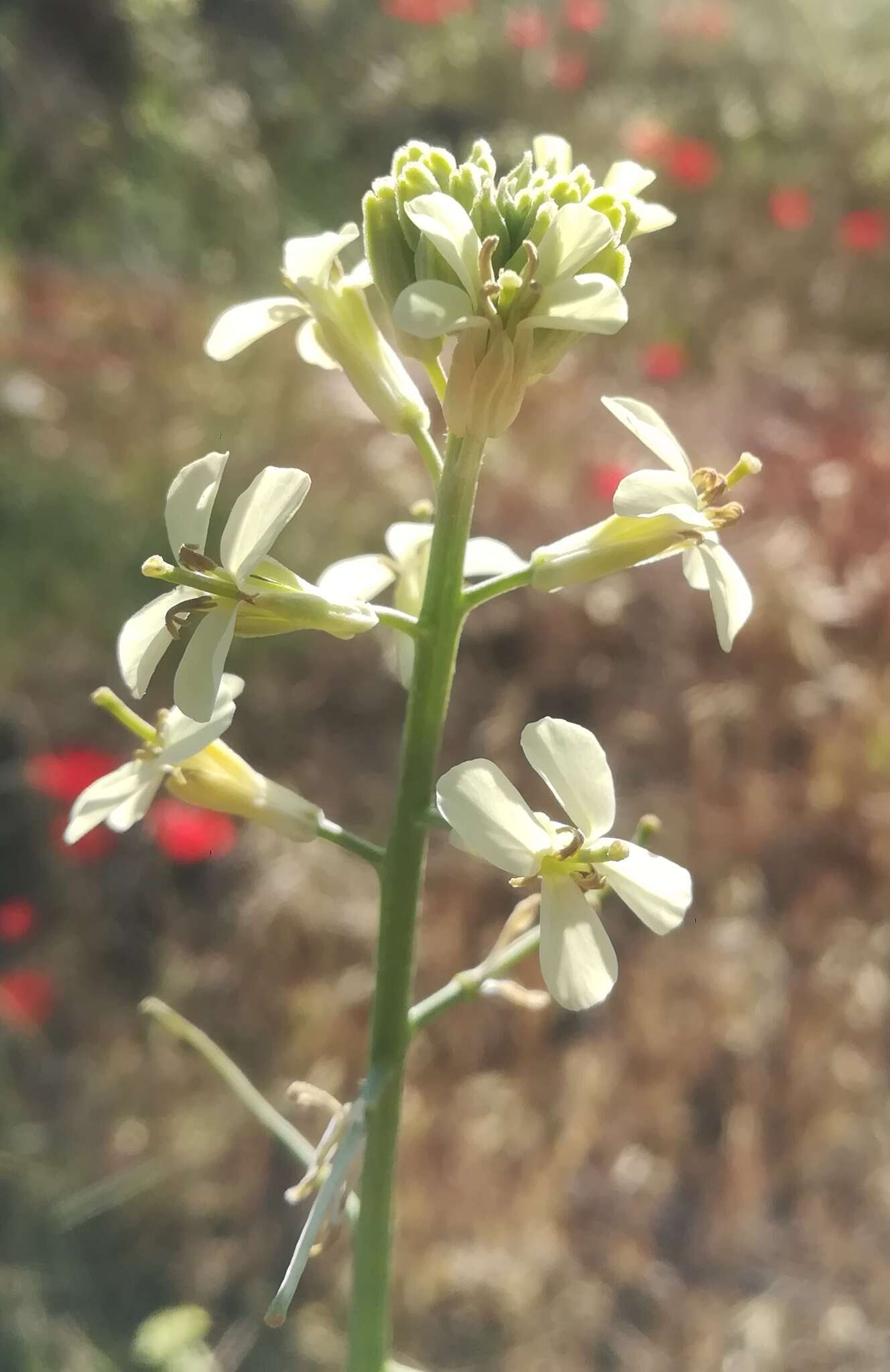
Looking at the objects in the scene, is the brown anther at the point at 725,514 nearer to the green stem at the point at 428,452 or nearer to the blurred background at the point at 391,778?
the green stem at the point at 428,452

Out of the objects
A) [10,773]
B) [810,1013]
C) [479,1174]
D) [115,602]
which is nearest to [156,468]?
[115,602]

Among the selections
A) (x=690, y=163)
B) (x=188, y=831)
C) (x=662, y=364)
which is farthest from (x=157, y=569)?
(x=690, y=163)

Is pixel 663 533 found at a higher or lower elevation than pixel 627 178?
lower

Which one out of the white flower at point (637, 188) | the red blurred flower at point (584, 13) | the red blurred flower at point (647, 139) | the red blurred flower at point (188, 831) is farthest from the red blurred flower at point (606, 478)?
the red blurred flower at point (584, 13)

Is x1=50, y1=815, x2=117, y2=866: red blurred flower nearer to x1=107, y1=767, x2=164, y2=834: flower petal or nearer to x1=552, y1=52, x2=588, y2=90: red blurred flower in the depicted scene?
x1=107, y1=767, x2=164, y2=834: flower petal

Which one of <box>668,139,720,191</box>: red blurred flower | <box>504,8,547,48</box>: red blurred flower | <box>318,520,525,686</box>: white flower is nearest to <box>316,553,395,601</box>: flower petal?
<box>318,520,525,686</box>: white flower

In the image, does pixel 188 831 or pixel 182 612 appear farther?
pixel 188 831

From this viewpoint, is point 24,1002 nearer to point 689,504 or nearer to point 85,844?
point 85,844
